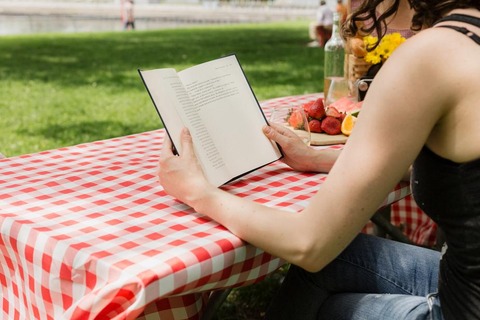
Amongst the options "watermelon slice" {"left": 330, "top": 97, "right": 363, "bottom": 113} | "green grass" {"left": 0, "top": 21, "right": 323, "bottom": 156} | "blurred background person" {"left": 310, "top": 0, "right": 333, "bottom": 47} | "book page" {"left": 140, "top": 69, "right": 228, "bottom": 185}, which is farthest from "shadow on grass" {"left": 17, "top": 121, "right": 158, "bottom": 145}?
"blurred background person" {"left": 310, "top": 0, "right": 333, "bottom": 47}

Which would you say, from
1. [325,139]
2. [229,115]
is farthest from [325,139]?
[229,115]

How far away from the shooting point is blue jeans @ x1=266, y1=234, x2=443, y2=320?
57.5 inches

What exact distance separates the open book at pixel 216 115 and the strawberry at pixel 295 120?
0.23 metres

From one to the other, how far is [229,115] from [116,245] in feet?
1.69

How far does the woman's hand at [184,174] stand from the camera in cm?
138

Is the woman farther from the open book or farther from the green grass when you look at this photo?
the green grass

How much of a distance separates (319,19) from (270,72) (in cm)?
490

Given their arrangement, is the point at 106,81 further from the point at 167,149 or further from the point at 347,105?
the point at 167,149

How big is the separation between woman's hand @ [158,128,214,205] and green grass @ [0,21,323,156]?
3.77 meters

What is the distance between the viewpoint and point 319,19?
1366 centimetres

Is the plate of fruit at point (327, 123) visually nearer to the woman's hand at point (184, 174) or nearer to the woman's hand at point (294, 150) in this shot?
the woman's hand at point (294, 150)

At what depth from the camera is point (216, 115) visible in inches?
62.4

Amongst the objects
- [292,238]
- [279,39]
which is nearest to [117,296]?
[292,238]

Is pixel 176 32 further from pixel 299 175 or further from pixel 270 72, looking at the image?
pixel 299 175
